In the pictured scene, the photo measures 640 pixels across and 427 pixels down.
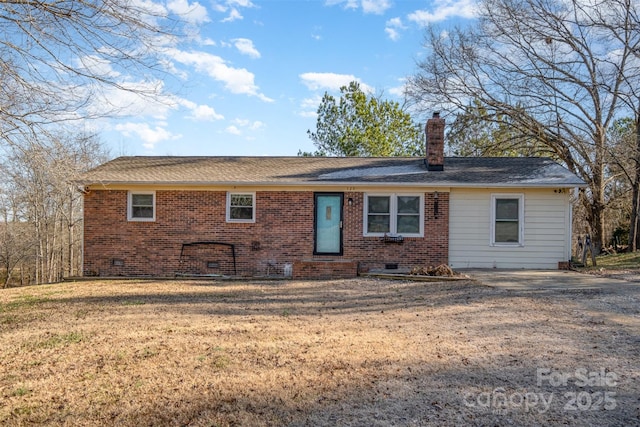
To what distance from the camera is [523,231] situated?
492 inches

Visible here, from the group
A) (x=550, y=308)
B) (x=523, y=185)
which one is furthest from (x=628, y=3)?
(x=550, y=308)

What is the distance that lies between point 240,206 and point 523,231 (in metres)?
7.64

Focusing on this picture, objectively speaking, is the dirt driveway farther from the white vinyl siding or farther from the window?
the window

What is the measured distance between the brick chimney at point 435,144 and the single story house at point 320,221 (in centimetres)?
34

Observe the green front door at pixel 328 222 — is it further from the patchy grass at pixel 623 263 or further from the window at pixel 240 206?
the patchy grass at pixel 623 263

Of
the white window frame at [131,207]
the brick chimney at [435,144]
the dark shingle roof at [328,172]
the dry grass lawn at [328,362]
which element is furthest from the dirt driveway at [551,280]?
the white window frame at [131,207]

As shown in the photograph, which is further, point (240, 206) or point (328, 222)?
point (240, 206)

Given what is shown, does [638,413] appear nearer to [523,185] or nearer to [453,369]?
[453,369]

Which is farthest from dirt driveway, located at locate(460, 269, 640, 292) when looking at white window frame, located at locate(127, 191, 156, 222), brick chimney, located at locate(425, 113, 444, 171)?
white window frame, located at locate(127, 191, 156, 222)

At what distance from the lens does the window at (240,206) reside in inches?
515

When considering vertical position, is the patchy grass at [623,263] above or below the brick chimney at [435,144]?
below

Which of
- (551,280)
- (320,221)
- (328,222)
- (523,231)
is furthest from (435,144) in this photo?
(551,280)

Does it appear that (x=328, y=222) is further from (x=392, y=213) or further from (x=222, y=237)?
(x=222, y=237)

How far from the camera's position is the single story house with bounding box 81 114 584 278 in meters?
12.5
